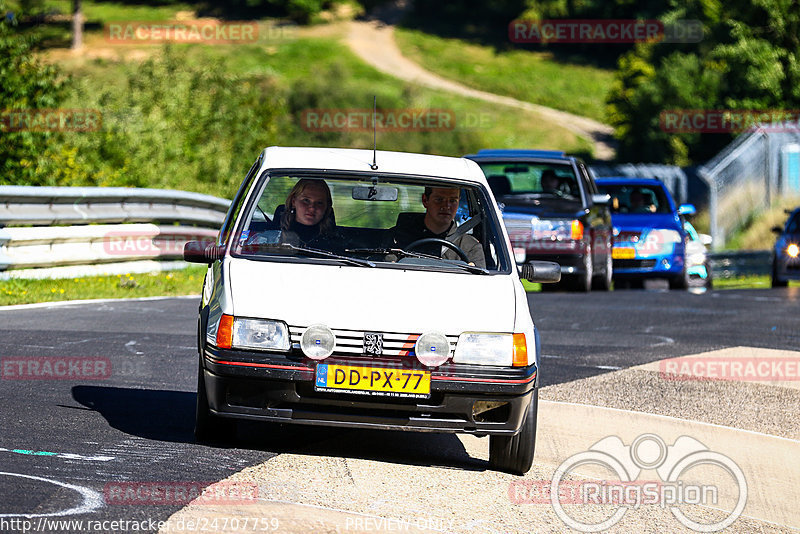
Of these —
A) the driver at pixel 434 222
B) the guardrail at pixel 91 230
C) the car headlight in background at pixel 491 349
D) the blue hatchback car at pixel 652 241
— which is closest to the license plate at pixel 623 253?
the blue hatchback car at pixel 652 241

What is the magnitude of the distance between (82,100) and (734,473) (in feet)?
79.0

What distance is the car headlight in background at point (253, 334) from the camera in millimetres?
6363

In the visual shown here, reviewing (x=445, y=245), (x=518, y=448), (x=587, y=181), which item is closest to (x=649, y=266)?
(x=587, y=181)

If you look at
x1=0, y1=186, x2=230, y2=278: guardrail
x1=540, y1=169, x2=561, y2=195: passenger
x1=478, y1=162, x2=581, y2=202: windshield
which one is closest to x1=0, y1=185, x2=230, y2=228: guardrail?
x1=0, y1=186, x2=230, y2=278: guardrail

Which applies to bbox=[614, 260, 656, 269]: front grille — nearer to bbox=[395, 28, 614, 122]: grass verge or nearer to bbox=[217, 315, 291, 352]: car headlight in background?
bbox=[217, 315, 291, 352]: car headlight in background

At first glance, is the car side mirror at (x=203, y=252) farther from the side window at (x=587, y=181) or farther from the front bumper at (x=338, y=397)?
the side window at (x=587, y=181)

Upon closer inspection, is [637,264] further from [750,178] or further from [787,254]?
[750,178]

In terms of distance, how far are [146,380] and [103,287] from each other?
20.4ft

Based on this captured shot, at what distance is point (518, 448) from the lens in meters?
6.83

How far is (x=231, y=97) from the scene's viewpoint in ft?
118

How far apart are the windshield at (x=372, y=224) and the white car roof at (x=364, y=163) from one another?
74mm

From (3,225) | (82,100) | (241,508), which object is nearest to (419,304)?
(241,508)

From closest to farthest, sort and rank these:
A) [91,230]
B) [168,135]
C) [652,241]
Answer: [91,230]
[652,241]
[168,135]

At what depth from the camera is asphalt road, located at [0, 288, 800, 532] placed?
5910 millimetres
